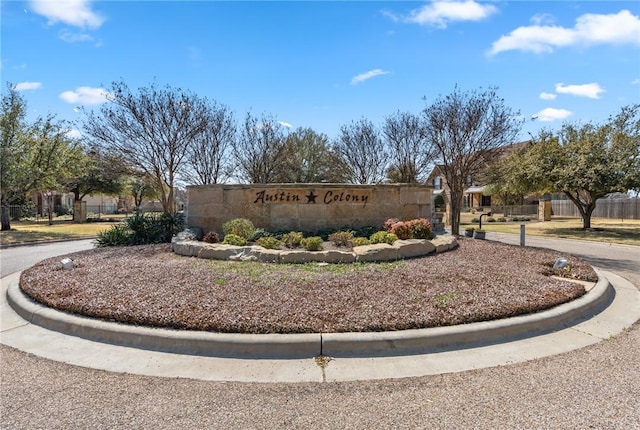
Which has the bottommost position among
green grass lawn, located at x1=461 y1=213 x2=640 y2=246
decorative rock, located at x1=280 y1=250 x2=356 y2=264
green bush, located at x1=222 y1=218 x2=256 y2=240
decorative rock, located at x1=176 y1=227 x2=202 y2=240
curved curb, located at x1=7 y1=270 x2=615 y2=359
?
green grass lawn, located at x1=461 y1=213 x2=640 y2=246

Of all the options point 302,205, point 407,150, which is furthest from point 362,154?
point 302,205

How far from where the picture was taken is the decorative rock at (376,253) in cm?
750

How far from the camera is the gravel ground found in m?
2.65

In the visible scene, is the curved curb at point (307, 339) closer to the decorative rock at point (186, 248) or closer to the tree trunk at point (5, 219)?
the decorative rock at point (186, 248)

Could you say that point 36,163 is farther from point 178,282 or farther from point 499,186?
point 499,186

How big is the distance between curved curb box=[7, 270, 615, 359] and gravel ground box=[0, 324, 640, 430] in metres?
0.54

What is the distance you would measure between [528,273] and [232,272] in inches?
205

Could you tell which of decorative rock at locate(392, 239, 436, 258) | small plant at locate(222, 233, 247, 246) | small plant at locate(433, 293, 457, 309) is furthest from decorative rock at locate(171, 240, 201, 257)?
small plant at locate(433, 293, 457, 309)

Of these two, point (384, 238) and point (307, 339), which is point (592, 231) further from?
point (307, 339)

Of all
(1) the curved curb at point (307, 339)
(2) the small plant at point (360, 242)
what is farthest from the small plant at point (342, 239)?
(1) the curved curb at point (307, 339)

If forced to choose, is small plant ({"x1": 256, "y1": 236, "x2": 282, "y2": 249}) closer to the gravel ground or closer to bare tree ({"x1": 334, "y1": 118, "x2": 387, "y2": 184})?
the gravel ground

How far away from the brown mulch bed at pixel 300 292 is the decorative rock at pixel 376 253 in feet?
1.23

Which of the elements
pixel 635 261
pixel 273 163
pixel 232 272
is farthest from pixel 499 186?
pixel 232 272

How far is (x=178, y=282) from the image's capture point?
5691 millimetres
